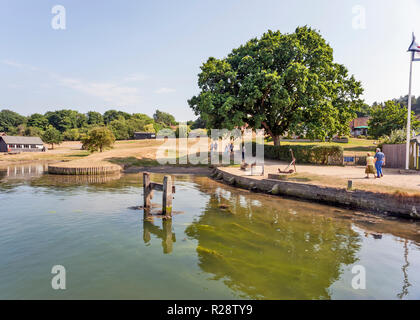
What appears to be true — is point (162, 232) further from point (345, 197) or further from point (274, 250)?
point (345, 197)

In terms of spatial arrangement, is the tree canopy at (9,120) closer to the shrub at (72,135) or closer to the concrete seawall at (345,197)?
the shrub at (72,135)

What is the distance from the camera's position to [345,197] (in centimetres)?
1418

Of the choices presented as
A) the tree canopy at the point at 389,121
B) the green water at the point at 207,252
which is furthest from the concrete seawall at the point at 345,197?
the tree canopy at the point at 389,121

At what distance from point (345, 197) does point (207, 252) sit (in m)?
9.25

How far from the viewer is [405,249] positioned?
353 inches

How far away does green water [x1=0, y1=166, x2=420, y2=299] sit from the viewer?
6629 mm

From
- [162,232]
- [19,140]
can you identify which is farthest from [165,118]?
[162,232]

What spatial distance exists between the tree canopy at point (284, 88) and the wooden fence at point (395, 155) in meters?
5.58

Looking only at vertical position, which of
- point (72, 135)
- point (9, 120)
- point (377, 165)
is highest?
point (9, 120)

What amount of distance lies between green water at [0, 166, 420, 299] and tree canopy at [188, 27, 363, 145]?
1441 cm

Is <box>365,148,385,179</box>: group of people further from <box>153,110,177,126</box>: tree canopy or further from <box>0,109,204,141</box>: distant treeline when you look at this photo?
<box>153,110,177,126</box>: tree canopy

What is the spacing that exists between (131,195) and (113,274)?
1139 cm
